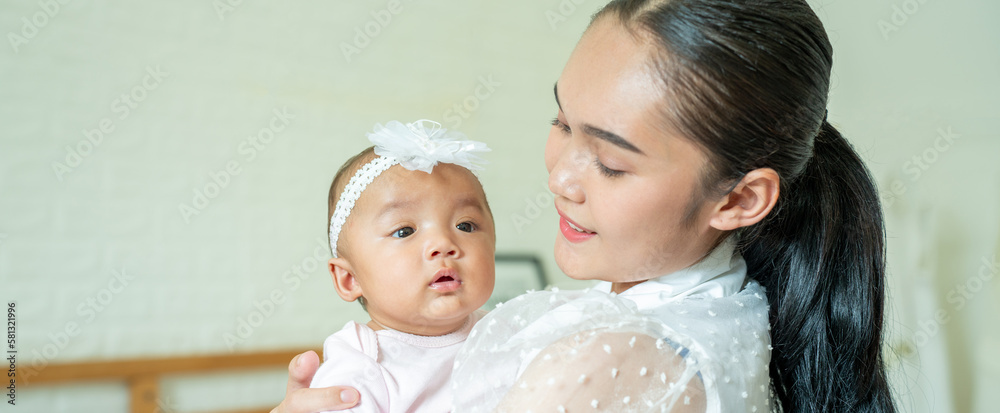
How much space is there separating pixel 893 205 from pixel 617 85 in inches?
88.8

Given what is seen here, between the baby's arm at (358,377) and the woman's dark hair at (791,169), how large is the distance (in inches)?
27.9

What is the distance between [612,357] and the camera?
3.03ft

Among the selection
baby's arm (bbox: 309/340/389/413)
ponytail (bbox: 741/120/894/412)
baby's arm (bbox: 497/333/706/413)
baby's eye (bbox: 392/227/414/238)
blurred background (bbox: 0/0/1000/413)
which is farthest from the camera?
blurred background (bbox: 0/0/1000/413)

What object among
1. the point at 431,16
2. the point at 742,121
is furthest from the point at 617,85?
the point at 431,16

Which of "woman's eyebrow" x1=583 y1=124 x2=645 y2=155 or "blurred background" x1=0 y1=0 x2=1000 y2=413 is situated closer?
"woman's eyebrow" x1=583 y1=124 x2=645 y2=155

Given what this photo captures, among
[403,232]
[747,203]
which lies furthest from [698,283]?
[403,232]

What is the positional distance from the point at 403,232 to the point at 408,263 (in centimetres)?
8

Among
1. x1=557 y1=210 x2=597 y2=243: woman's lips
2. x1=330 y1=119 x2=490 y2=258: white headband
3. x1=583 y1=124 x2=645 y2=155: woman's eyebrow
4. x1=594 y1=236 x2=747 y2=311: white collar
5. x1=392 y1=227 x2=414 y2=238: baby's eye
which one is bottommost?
x1=594 y1=236 x2=747 y2=311: white collar

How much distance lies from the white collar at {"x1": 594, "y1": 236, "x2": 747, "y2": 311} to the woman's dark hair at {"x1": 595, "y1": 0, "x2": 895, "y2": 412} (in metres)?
0.07

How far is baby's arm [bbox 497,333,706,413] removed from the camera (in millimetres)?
898

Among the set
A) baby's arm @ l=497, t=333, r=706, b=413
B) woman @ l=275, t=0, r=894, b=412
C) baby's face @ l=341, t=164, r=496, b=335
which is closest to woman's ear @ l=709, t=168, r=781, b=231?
woman @ l=275, t=0, r=894, b=412

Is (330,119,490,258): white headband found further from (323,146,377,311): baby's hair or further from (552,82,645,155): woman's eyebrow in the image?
(552,82,645,155): woman's eyebrow

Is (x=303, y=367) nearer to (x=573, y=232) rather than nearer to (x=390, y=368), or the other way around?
(x=390, y=368)

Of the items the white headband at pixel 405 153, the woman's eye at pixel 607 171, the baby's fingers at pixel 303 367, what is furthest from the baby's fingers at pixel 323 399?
the woman's eye at pixel 607 171
